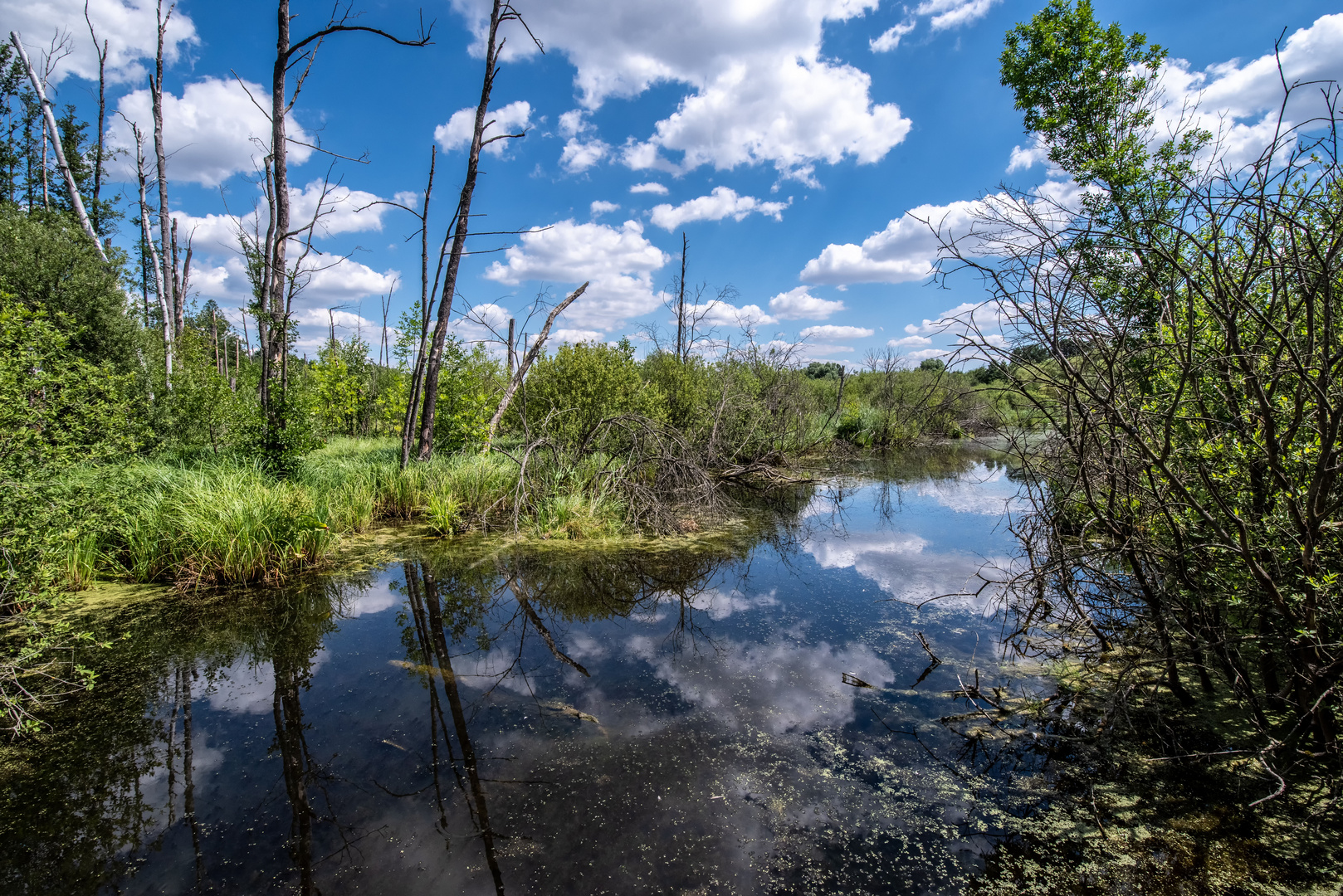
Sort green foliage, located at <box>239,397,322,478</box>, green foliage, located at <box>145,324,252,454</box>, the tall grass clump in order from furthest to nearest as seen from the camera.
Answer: green foliage, located at <box>145,324,252,454</box>
green foliage, located at <box>239,397,322,478</box>
the tall grass clump

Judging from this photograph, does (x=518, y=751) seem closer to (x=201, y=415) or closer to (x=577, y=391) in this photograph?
(x=577, y=391)

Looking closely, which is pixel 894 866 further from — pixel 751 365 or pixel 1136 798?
pixel 751 365

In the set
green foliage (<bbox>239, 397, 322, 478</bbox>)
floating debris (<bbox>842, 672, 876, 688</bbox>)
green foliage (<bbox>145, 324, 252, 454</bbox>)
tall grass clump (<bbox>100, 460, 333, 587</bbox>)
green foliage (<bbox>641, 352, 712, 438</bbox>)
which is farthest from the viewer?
green foliage (<bbox>641, 352, 712, 438</bbox>)

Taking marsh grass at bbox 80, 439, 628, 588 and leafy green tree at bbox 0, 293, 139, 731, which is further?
marsh grass at bbox 80, 439, 628, 588

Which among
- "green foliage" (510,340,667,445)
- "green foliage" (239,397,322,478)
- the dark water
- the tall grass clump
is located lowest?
the dark water

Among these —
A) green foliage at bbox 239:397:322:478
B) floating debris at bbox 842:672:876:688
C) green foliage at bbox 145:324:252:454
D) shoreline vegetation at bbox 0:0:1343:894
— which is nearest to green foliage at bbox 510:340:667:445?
shoreline vegetation at bbox 0:0:1343:894

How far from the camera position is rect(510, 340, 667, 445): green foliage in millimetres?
10141

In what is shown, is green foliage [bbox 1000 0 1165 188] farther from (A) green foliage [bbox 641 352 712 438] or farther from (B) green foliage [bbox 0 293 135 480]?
(B) green foliage [bbox 0 293 135 480]

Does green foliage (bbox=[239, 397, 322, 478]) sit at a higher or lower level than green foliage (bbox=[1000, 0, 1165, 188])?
lower

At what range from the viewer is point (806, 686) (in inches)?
160

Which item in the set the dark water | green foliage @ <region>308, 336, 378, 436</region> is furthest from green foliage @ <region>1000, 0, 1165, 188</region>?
green foliage @ <region>308, 336, 378, 436</region>

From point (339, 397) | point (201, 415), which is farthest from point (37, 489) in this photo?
point (339, 397)

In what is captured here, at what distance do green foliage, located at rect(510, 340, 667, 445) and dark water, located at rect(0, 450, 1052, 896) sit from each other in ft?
14.8

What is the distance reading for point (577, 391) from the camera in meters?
10.2
